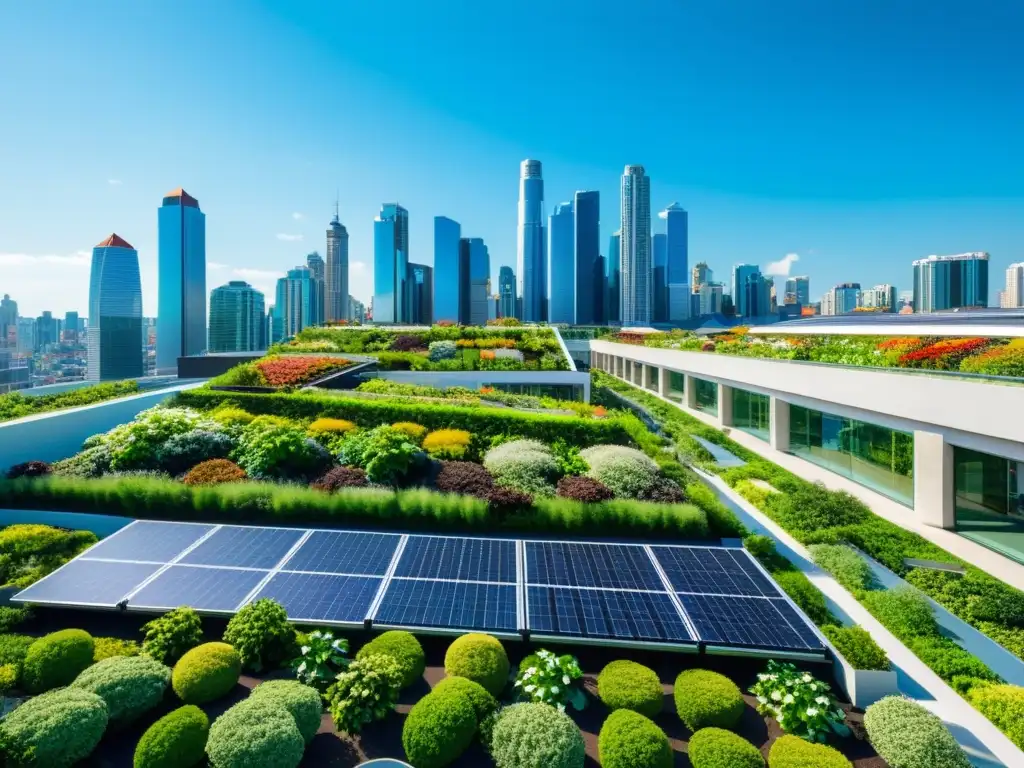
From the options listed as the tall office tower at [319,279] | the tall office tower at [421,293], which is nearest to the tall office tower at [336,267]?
the tall office tower at [319,279]

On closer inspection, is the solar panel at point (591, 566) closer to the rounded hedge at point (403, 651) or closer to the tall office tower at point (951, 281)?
the rounded hedge at point (403, 651)

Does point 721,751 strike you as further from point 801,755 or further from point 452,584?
point 452,584

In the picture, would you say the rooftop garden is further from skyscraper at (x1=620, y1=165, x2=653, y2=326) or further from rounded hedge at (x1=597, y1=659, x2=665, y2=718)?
skyscraper at (x1=620, y1=165, x2=653, y2=326)

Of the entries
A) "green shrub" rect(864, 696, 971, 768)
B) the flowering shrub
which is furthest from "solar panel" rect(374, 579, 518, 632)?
"green shrub" rect(864, 696, 971, 768)

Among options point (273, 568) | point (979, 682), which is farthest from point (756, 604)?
point (273, 568)

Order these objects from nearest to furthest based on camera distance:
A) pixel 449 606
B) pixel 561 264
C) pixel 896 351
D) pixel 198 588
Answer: pixel 449 606
pixel 198 588
pixel 896 351
pixel 561 264

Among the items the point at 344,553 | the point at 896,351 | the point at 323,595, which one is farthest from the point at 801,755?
the point at 896,351
